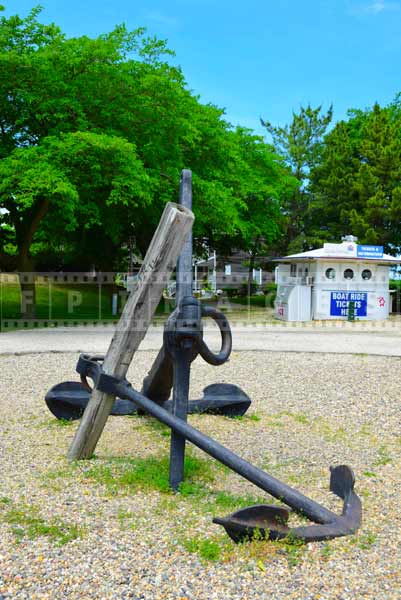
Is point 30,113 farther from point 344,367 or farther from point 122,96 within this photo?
point 344,367

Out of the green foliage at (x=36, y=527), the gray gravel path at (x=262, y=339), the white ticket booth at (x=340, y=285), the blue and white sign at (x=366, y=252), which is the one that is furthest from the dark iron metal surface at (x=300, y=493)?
the blue and white sign at (x=366, y=252)

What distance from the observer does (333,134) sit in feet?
98.1

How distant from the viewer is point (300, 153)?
32.8 metres

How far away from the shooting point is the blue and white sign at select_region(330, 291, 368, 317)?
1762cm

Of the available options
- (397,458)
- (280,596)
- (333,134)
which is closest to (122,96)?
(397,458)

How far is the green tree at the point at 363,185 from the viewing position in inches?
976

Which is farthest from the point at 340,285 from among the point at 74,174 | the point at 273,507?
the point at 273,507

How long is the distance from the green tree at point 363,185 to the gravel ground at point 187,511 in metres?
19.9

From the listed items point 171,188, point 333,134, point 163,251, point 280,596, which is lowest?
point 280,596

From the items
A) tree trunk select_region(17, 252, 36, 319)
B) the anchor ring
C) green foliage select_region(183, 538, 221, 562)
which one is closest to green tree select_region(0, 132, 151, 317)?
tree trunk select_region(17, 252, 36, 319)

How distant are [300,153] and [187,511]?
104 ft

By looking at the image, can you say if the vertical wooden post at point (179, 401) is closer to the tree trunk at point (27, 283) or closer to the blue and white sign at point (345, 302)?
the tree trunk at point (27, 283)

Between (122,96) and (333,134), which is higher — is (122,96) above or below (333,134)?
below

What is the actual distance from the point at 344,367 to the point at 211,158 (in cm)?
1108
